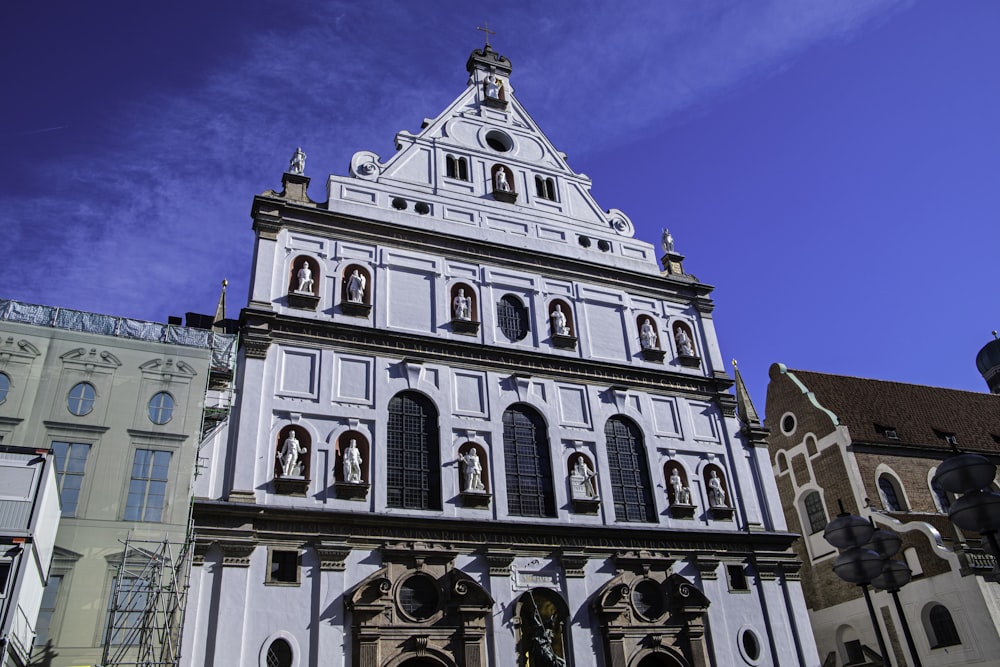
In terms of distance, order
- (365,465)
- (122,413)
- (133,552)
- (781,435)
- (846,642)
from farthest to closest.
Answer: (781,435), (846,642), (365,465), (122,413), (133,552)

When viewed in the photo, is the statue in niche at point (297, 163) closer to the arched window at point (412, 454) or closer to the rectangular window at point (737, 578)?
the arched window at point (412, 454)

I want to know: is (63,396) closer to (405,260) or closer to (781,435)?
(405,260)

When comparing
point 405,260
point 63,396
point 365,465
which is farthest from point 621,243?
point 63,396

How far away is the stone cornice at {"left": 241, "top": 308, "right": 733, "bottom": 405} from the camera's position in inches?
810

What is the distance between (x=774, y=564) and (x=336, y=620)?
1268 cm

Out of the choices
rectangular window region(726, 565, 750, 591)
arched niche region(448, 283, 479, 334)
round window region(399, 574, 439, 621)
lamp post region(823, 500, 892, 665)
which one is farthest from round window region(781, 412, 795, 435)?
lamp post region(823, 500, 892, 665)

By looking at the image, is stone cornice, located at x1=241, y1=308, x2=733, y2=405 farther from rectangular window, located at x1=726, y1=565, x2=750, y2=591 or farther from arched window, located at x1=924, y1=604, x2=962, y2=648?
arched window, located at x1=924, y1=604, x2=962, y2=648

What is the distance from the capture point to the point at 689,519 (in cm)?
2281

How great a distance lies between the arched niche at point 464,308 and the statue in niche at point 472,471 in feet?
12.4

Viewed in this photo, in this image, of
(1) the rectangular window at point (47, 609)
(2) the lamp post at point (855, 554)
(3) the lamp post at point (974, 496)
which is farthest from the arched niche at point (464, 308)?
(3) the lamp post at point (974, 496)

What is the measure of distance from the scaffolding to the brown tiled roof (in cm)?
2576

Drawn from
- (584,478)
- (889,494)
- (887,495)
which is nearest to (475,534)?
(584,478)

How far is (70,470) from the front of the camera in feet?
55.3

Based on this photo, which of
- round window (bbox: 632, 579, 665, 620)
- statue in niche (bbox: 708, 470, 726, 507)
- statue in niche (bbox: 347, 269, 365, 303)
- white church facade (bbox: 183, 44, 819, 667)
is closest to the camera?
white church facade (bbox: 183, 44, 819, 667)
